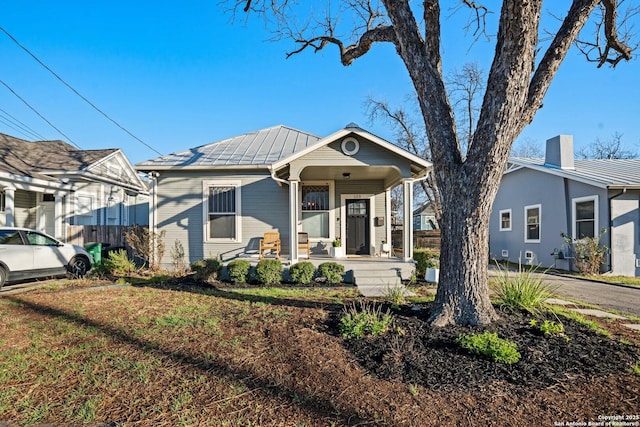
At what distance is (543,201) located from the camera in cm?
1332

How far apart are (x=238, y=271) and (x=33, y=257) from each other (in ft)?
17.8

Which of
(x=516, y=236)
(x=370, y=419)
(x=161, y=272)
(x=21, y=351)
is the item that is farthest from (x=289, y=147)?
(x=516, y=236)

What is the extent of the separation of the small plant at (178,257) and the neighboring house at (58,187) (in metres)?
5.23

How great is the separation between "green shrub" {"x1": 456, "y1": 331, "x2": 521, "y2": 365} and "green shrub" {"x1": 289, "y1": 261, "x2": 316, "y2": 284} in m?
4.94

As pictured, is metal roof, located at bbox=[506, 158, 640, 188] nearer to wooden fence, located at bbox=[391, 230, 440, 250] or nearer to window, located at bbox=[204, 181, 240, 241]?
wooden fence, located at bbox=[391, 230, 440, 250]

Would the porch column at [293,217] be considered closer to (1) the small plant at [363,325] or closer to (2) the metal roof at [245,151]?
(2) the metal roof at [245,151]

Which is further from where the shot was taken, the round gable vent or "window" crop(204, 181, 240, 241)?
"window" crop(204, 181, 240, 241)

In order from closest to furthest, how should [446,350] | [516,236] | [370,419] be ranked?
[370,419]
[446,350]
[516,236]

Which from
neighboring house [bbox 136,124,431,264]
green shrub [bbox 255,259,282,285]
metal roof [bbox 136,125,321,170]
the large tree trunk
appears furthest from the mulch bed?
metal roof [bbox 136,125,321,170]

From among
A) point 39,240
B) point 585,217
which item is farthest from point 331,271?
point 585,217

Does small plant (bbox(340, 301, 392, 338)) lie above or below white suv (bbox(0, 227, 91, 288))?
below

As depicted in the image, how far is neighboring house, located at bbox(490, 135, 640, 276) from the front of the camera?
10.6m

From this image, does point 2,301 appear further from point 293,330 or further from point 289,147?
point 289,147

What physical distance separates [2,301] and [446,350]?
8279mm
